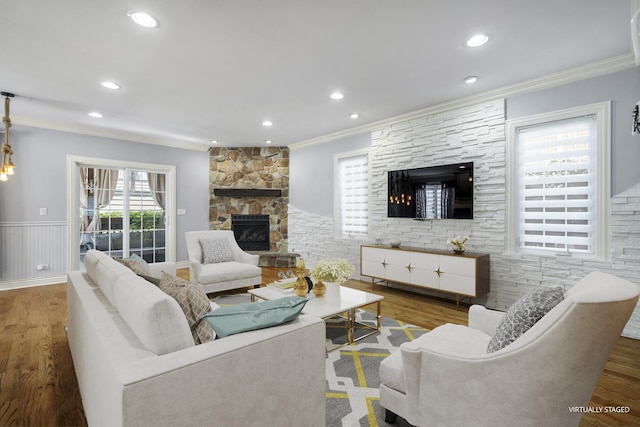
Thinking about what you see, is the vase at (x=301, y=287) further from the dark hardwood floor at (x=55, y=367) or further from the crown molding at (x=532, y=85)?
the crown molding at (x=532, y=85)

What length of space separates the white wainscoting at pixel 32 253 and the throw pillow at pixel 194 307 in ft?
14.9

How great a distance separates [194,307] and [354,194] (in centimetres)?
393

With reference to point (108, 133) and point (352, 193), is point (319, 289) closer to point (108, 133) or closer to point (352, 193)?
point (352, 193)

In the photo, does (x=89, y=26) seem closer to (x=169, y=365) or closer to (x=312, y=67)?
(x=312, y=67)

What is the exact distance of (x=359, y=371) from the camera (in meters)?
2.16

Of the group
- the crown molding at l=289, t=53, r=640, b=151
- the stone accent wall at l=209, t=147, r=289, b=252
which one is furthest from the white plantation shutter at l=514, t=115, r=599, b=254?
the stone accent wall at l=209, t=147, r=289, b=252

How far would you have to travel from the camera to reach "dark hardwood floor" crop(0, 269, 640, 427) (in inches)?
68.4

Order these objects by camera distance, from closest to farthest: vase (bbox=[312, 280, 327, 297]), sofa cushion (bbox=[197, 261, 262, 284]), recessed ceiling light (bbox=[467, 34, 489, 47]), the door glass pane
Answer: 1. recessed ceiling light (bbox=[467, 34, 489, 47])
2. vase (bbox=[312, 280, 327, 297])
3. sofa cushion (bbox=[197, 261, 262, 284])
4. the door glass pane

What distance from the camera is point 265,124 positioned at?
4.82m

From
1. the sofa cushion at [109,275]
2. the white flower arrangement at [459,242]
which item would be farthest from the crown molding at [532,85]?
the sofa cushion at [109,275]

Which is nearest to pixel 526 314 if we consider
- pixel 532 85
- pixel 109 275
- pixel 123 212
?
pixel 109 275

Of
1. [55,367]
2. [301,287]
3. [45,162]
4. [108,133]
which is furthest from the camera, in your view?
[108,133]

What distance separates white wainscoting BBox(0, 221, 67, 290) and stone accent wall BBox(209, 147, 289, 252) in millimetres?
2444

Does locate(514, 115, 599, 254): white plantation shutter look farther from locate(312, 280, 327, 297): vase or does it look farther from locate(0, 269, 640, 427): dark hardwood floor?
locate(312, 280, 327, 297): vase
